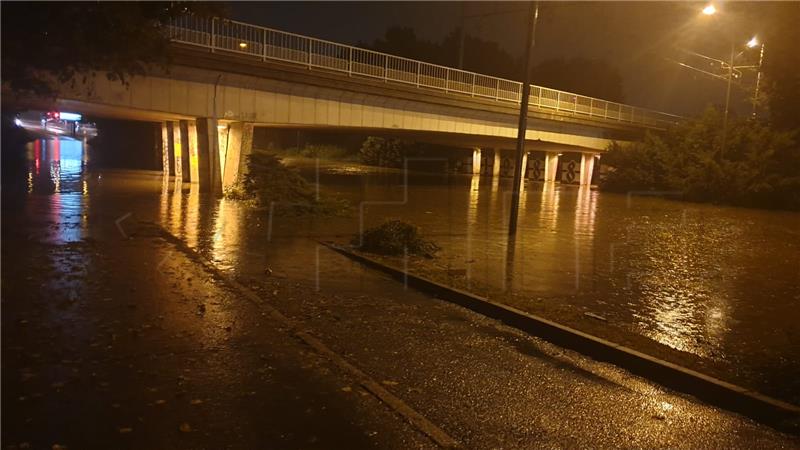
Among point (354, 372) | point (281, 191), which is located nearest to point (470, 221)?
point (281, 191)

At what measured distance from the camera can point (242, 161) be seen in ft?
86.6

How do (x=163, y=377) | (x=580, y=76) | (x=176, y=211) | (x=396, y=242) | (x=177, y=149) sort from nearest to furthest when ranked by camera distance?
(x=163, y=377) < (x=396, y=242) < (x=176, y=211) < (x=177, y=149) < (x=580, y=76)

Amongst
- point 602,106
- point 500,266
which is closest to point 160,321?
point 500,266

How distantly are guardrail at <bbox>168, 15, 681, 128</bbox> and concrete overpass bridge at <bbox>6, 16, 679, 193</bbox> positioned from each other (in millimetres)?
48

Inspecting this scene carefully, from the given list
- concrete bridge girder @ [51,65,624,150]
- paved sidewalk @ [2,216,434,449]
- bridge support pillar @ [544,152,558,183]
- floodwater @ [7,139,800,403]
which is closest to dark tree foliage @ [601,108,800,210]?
floodwater @ [7,139,800,403]

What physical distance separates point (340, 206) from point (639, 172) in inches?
1173

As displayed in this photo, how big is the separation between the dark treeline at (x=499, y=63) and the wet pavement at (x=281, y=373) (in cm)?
6439

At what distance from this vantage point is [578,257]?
13.6 meters

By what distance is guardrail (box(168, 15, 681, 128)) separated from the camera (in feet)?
74.3

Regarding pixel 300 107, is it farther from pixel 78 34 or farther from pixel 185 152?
pixel 78 34

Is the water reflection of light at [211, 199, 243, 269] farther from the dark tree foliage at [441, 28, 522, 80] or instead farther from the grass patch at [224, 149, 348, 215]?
the dark tree foliage at [441, 28, 522, 80]

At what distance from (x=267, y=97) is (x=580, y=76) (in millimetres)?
58020

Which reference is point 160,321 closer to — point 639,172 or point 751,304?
point 751,304

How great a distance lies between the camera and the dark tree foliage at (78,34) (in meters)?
8.05
